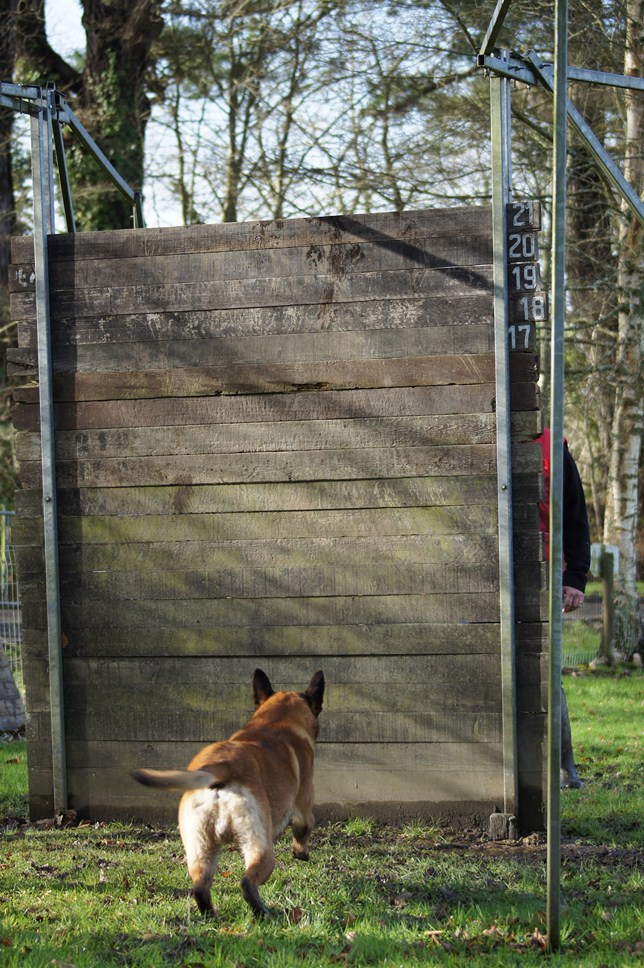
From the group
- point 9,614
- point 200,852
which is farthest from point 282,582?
point 9,614

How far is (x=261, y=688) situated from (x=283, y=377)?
5.64ft

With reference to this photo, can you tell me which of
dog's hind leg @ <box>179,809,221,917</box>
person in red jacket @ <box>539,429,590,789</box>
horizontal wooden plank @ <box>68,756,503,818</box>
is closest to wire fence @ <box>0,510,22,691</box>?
Answer: horizontal wooden plank @ <box>68,756,503,818</box>

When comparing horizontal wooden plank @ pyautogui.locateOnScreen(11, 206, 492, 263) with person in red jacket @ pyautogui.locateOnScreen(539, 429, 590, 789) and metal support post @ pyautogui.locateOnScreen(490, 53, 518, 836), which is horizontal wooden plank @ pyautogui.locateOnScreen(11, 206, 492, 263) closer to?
metal support post @ pyautogui.locateOnScreen(490, 53, 518, 836)

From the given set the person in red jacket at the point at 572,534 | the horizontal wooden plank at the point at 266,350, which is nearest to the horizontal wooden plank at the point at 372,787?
the person in red jacket at the point at 572,534

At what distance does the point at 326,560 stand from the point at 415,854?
5.24 ft

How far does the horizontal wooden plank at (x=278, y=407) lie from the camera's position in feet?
18.5

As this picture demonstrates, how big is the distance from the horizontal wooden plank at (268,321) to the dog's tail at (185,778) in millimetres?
2644

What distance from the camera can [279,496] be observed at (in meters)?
5.84

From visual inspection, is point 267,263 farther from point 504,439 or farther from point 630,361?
point 630,361

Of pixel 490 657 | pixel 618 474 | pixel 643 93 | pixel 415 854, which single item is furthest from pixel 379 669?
pixel 643 93

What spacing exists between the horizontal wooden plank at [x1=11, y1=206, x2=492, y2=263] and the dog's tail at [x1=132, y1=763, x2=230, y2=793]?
3.02 metres

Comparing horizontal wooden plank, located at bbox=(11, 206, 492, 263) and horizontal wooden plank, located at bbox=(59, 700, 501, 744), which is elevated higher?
horizontal wooden plank, located at bbox=(11, 206, 492, 263)

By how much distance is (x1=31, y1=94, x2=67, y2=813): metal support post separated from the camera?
5.93 meters

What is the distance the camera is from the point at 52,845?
5371mm
